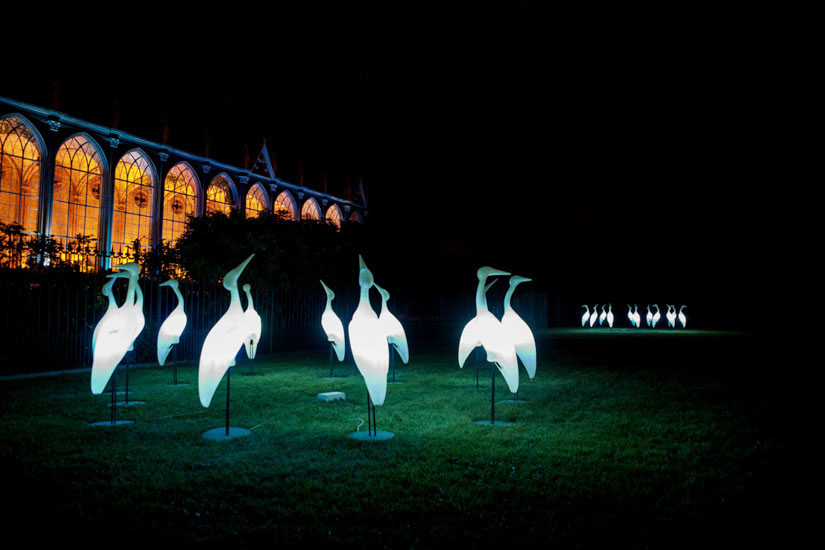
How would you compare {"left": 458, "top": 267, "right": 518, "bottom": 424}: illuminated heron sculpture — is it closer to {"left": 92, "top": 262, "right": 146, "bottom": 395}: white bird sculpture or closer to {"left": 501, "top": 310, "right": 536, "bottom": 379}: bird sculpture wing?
{"left": 501, "top": 310, "right": 536, "bottom": 379}: bird sculpture wing

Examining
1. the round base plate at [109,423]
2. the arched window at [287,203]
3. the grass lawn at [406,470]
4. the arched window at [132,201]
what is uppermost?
the arched window at [287,203]

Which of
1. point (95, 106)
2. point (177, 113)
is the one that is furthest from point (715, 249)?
point (95, 106)

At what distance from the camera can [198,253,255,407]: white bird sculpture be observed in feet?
20.4

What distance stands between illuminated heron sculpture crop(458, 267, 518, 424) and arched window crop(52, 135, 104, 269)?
828 inches

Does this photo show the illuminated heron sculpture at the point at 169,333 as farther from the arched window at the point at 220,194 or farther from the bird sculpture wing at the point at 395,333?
the arched window at the point at 220,194

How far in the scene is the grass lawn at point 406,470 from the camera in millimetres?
3902

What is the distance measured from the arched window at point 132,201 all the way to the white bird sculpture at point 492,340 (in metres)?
22.6

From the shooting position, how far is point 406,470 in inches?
204

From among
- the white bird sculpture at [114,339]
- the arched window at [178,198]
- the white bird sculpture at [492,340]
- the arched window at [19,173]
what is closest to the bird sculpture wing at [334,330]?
the white bird sculpture at [492,340]

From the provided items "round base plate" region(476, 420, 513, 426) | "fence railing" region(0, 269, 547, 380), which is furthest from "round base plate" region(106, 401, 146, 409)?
"round base plate" region(476, 420, 513, 426)

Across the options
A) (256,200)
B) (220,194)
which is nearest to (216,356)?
(220,194)

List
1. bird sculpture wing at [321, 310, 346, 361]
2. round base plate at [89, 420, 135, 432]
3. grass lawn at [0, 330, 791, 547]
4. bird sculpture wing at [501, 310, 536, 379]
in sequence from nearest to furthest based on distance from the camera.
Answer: grass lawn at [0, 330, 791, 547], round base plate at [89, 420, 135, 432], bird sculpture wing at [501, 310, 536, 379], bird sculpture wing at [321, 310, 346, 361]

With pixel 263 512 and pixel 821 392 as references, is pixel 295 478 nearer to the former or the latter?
pixel 263 512

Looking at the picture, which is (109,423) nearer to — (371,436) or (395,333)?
(371,436)
